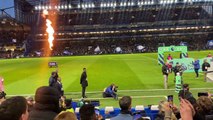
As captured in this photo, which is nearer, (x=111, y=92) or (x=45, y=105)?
(x=45, y=105)

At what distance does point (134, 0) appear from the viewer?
122 m

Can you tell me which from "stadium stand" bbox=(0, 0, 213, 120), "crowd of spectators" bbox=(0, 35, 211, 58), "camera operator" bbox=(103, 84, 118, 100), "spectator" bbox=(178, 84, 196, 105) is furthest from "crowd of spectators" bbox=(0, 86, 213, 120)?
"stadium stand" bbox=(0, 0, 213, 120)

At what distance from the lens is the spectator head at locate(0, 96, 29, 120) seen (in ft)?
16.0

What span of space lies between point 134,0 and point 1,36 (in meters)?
41.5

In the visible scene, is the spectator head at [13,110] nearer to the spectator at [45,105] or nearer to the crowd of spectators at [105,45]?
the spectator at [45,105]

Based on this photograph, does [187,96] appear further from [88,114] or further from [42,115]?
[42,115]

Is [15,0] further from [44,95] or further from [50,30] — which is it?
[44,95]

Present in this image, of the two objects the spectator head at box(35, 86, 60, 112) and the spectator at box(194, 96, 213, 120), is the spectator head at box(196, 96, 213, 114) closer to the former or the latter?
the spectator at box(194, 96, 213, 120)

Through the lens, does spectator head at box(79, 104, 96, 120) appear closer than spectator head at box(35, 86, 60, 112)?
No

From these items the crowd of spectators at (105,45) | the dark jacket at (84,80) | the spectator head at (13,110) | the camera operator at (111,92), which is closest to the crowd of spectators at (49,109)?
the spectator head at (13,110)

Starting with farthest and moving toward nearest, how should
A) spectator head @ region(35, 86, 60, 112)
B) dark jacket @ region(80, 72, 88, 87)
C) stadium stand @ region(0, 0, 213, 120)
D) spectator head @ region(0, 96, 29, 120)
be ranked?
stadium stand @ region(0, 0, 213, 120), dark jacket @ region(80, 72, 88, 87), spectator head @ region(35, 86, 60, 112), spectator head @ region(0, 96, 29, 120)

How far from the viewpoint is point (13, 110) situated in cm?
488

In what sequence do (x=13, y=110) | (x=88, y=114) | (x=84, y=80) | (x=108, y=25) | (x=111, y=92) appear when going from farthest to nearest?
1. (x=108, y=25)
2. (x=84, y=80)
3. (x=111, y=92)
4. (x=88, y=114)
5. (x=13, y=110)

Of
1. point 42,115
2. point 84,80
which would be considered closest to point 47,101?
point 42,115
